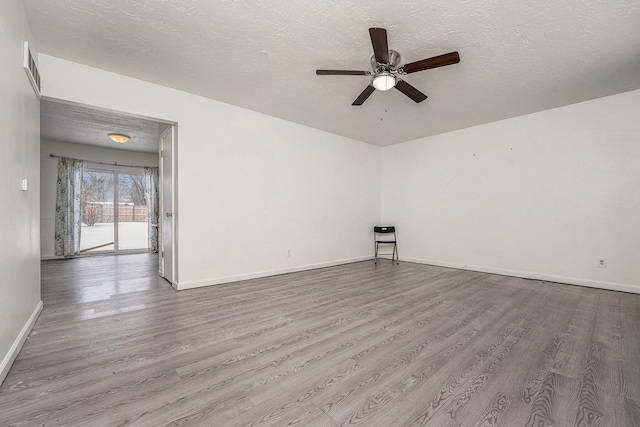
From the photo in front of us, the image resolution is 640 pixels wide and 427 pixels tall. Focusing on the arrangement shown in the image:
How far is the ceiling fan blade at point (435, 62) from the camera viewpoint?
7.42 ft

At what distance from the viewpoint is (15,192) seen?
195cm

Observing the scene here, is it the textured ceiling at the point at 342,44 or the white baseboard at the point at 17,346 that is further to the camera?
the textured ceiling at the point at 342,44

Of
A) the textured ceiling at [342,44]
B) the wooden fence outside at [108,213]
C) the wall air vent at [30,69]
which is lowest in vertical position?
the wooden fence outside at [108,213]

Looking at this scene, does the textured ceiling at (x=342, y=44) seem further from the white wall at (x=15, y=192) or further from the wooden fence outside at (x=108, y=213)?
the wooden fence outside at (x=108, y=213)

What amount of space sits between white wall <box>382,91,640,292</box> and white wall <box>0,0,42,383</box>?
5672mm

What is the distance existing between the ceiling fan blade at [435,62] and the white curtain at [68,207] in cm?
765

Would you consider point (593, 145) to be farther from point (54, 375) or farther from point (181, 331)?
point (54, 375)

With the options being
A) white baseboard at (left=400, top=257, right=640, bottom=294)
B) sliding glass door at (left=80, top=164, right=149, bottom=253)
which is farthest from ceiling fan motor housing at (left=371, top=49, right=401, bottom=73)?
sliding glass door at (left=80, top=164, right=149, bottom=253)

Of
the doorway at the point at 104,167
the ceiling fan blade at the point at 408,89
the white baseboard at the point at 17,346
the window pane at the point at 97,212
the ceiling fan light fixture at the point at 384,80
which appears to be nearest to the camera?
the white baseboard at the point at 17,346

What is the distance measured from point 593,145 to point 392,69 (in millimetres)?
3441

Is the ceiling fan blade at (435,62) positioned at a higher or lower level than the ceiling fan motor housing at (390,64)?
lower

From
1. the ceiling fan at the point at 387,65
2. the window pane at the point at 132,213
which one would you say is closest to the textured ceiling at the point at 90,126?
the window pane at the point at 132,213

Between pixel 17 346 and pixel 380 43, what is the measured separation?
344cm

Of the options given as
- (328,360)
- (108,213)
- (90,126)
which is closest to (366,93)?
(328,360)
